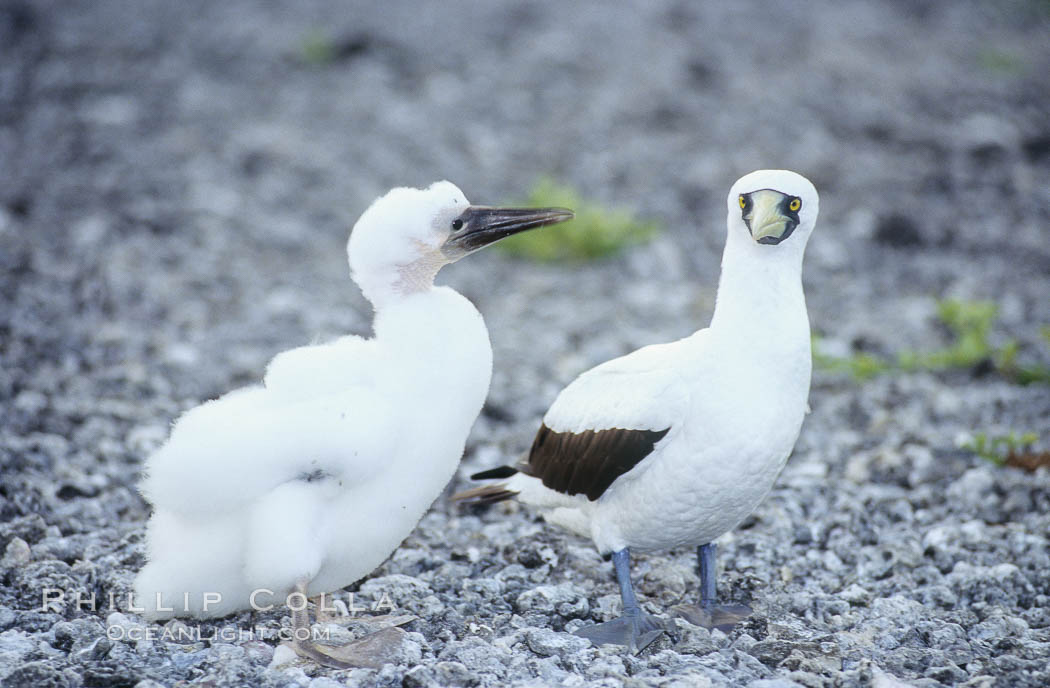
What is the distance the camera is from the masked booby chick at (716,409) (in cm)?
432

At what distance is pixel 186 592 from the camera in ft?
14.5

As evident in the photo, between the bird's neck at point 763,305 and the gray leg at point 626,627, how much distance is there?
1.04m

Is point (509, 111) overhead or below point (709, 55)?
below

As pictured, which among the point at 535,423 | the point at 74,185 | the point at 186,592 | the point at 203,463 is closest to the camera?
the point at 203,463

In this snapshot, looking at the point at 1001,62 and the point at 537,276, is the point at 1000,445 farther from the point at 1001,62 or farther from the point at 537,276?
the point at 1001,62

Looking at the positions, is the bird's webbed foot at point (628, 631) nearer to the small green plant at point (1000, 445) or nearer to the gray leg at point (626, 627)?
the gray leg at point (626, 627)

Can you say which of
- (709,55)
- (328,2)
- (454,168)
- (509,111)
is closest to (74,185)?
(454,168)

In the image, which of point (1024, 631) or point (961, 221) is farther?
point (961, 221)

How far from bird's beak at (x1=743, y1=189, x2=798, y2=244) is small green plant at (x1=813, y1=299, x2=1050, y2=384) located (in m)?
3.47

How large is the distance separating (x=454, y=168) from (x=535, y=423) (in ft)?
15.5

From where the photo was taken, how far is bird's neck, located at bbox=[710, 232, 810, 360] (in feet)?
14.4

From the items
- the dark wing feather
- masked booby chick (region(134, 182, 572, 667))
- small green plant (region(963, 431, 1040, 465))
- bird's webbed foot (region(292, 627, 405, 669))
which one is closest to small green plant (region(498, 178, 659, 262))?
small green plant (region(963, 431, 1040, 465))

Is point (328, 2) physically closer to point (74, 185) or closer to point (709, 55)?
point (709, 55)

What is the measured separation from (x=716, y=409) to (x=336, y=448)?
1.44 m
